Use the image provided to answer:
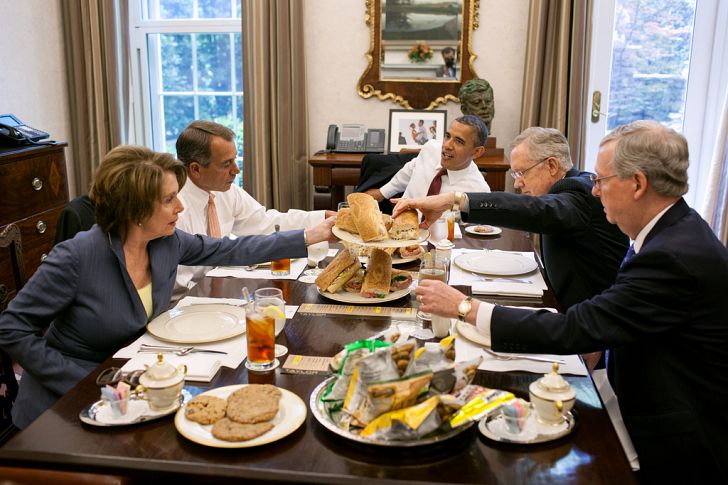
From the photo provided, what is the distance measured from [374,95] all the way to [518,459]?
364 centimetres

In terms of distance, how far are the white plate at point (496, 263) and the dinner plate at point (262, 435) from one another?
1058 mm

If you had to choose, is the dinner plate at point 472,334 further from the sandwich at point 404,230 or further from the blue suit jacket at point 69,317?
the blue suit jacket at point 69,317

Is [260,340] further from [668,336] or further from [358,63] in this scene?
[358,63]

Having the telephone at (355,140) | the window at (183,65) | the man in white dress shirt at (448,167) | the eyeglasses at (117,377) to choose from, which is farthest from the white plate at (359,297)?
the window at (183,65)

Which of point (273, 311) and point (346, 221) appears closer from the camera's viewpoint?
point (273, 311)

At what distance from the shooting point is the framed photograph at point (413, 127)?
14.4ft

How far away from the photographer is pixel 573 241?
7.50ft

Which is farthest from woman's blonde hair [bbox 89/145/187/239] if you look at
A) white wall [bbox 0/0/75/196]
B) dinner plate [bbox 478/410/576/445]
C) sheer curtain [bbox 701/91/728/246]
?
sheer curtain [bbox 701/91/728/246]

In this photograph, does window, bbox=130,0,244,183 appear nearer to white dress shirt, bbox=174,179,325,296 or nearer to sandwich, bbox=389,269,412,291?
white dress shirt, bbox=174,179,325,296

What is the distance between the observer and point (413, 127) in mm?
4453

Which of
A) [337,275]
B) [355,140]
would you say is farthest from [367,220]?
[355,140]

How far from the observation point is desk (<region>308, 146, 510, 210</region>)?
Result: 4.14m

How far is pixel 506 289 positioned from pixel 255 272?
808 millimetres

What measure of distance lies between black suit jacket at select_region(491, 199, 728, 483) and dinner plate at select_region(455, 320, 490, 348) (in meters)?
0.12
